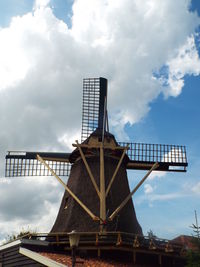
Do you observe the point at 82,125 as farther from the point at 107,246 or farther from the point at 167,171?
the point at 107,246

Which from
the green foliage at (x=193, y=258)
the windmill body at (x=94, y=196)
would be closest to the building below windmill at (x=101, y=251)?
the windmill body at (x=94, y=196)

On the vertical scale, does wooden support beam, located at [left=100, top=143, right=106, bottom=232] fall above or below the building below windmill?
above

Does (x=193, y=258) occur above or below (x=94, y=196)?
below

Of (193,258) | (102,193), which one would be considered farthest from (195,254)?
(102,193)

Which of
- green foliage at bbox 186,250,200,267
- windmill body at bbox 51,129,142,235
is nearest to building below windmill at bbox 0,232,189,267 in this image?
windmill body at bbox 51,129,142,235

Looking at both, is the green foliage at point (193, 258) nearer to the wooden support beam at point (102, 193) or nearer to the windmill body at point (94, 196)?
the windmill body at point (94, 196)

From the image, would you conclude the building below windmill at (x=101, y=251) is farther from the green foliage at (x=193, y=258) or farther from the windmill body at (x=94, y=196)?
the green foliage at (x=193, y=258)

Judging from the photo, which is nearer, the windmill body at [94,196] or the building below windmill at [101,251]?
the building below windmill at [101,251]

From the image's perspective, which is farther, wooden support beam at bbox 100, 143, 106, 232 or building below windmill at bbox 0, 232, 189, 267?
wooden support beam at bbox 100, 143, 106, 232

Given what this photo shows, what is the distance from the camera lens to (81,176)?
1858 cm

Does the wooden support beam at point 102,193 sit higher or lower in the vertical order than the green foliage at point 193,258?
higher

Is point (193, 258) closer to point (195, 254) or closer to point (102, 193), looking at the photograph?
point (195, 254)

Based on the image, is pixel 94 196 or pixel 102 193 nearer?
pixel 102 193

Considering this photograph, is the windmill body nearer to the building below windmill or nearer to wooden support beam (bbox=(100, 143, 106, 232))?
wooden support beam (bbox=(100, 143, 106, 232))
